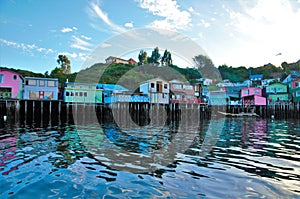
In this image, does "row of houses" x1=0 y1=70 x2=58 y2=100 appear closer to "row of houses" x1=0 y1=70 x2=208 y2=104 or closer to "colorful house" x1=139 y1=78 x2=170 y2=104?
"row of houses" x1=0 y1=70 x2=208 y2=104

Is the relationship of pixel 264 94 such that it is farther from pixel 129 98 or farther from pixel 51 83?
pixel 51 83

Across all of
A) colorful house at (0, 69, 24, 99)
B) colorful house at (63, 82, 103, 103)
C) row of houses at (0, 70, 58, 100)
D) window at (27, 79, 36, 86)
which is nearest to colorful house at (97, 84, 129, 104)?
colorful house at (63, 82, 103, 103)

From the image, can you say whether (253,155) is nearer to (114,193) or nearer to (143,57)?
(114,193)

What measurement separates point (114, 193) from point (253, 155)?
6391mm

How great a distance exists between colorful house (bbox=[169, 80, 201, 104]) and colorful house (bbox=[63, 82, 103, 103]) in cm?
1416

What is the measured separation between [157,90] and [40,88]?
2034 cm

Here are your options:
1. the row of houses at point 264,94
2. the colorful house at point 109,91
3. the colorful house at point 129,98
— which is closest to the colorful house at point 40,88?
the colorful house at point 109,91

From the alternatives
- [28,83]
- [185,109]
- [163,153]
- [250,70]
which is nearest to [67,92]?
[28,83]

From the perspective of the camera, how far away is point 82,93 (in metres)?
40.4

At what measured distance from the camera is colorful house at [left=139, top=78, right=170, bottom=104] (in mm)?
39969

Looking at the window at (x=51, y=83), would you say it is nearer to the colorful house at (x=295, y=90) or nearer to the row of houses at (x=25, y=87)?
the row of houses at (x=25, y=87)

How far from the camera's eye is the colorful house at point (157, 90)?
40.0 metres

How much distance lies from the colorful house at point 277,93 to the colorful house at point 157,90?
2589cm

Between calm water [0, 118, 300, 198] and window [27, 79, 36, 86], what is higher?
window [27, 79, 36, 86]
